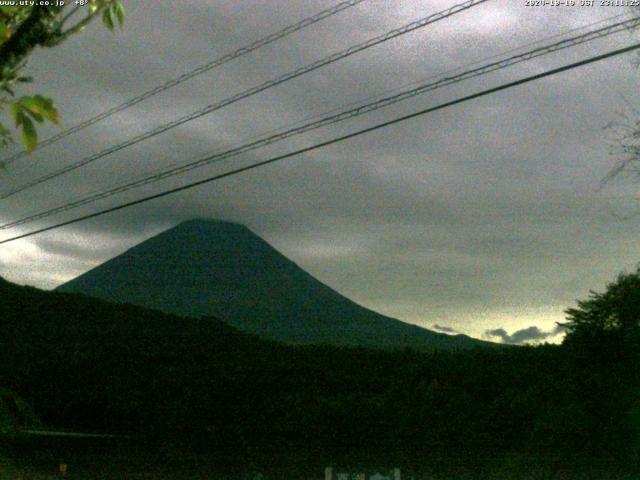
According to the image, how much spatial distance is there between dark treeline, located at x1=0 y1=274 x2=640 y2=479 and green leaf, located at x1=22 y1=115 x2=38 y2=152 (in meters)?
19.0

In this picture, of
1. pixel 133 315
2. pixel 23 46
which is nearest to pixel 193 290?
pixel 133 315

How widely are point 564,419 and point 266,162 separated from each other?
13128 mm

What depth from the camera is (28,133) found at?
324 cm

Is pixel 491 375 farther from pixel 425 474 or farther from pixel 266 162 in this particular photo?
pixel 266 162

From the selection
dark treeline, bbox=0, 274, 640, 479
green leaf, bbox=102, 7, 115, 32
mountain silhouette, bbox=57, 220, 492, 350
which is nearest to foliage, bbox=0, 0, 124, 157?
green leaf, bbox=102, 7, 115, 32

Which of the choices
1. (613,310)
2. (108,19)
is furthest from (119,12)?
(613,310)

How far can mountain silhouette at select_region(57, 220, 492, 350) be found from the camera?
11750 centimetres

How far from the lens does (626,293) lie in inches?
866

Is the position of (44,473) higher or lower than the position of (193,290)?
lower

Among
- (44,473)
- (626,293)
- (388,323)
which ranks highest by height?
(388,323)

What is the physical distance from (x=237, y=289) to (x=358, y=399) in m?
123

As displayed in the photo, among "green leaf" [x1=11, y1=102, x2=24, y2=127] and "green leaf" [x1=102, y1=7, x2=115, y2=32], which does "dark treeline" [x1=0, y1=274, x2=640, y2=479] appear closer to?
"green leaf" [x1=102, y1=7, x2=115, y2=32]

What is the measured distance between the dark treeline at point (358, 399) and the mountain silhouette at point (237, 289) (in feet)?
199

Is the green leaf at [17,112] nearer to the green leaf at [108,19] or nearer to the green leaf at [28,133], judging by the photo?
the green leaf at [28,133]
